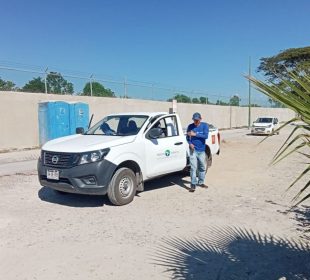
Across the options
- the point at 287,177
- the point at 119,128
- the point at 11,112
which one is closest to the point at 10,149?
the point at 11,112

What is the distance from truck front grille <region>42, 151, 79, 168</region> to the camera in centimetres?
613

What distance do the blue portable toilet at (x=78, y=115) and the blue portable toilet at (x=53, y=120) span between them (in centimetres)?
23

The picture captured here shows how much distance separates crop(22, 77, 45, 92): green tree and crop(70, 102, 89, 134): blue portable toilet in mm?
2231

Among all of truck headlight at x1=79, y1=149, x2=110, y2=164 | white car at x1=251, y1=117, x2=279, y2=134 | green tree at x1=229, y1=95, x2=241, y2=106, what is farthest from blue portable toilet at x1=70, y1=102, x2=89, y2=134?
green tree at x1=229, y1=95, x2=241, y2=106

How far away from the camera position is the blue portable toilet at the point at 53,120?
56.9 ft

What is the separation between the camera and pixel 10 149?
16812 mm

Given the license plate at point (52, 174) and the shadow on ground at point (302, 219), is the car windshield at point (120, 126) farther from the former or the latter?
the shadow on ground at point (302, 219)

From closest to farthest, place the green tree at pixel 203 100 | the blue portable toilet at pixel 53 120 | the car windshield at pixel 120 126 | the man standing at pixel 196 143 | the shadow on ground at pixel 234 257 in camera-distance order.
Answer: the shadow on ground at pixel 234 257
the car windshield at pixel 120 126
the man standing at pixel 196 143
the blue portable toilet at pixel 53 120
the green tree at pixel 203 100

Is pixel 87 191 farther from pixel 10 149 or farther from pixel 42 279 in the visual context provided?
pixel 10 149

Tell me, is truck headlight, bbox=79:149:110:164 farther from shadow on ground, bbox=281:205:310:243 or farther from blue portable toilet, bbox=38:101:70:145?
blue portable toilet, bbox=38:101:70:145

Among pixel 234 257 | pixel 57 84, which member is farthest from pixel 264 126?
pixel 234 257

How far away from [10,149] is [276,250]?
15070 millimetres

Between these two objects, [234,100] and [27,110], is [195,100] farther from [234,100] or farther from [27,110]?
[27,110]

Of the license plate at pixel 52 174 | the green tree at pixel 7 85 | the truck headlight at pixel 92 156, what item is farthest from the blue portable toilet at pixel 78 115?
the truck headlight at pixel 92 156
